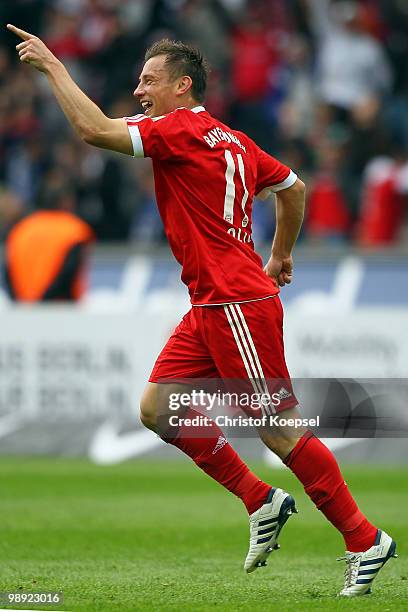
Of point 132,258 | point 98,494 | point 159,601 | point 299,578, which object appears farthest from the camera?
point 132,258

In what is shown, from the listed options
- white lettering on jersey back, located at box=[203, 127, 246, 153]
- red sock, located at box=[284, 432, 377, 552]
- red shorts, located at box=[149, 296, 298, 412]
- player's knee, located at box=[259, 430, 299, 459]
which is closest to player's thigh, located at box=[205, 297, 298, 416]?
red shorts, located at box=[149, 296, 298, 412]

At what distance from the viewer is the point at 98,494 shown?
10.3 meters

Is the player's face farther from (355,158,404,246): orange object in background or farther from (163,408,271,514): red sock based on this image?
(355,158,404,246): orange object in background

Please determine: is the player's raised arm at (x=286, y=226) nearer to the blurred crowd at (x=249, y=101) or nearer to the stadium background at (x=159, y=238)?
the stadium background at (x=159, y=238)

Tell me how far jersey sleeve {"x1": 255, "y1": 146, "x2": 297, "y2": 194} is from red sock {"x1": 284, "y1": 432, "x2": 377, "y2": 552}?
1.24 m

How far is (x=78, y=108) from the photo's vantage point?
19.0 feet

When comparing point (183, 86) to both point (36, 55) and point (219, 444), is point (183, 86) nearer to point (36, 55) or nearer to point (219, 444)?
point (36, 55)

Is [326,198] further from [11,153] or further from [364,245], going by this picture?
[11,153]

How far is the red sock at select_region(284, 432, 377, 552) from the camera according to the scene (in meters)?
6.09

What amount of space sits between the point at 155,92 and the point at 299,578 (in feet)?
8.10

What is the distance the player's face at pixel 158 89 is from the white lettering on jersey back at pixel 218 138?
0.80 feet

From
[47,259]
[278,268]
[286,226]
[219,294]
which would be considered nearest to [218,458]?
[219,294]

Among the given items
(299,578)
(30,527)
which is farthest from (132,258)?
(299,578)

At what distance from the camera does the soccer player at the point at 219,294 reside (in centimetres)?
605
